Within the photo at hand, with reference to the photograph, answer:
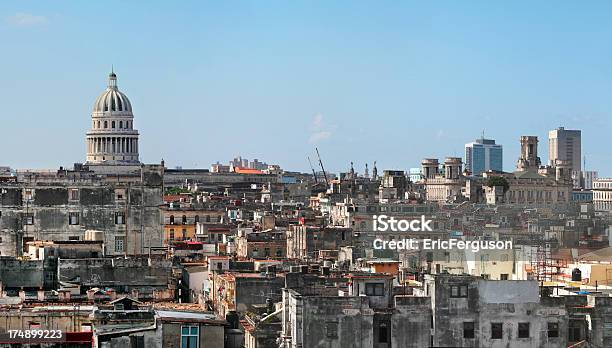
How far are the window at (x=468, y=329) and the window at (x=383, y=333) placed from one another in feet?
7.32

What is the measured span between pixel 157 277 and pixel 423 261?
51.6ft

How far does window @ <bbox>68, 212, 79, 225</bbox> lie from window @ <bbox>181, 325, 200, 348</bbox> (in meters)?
43.2

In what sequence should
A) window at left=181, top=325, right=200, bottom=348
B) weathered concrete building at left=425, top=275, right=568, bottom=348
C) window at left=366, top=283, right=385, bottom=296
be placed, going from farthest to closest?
window at left=181, top=325, right=200, bottom=348 → window at left=366, top=283, right=385, bottom=296 → weathered concrete building at left=425, top=275, right=568, bottom=348

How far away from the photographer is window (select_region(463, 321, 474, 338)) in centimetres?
4491

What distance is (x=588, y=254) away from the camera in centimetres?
8388

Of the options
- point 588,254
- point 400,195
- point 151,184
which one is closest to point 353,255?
point 588,254

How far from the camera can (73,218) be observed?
8938cm

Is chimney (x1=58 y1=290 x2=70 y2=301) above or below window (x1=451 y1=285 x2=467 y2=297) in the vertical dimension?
below

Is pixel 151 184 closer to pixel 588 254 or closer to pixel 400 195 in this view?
pixel 588 254

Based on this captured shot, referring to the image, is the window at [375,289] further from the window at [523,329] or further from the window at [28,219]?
the window at [28,219]

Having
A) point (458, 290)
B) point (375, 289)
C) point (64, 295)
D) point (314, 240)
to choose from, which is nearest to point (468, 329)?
point (458, 290)

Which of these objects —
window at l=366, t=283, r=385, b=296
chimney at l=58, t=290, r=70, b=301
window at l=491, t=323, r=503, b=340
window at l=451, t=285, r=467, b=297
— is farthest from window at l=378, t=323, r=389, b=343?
chimney at l=58, t=290, r=70, b=301

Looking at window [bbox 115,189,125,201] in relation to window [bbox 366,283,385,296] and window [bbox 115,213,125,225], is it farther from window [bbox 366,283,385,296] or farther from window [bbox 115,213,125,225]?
window [bbox 366,283,385,296]

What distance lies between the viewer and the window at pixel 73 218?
8906 centimetres
